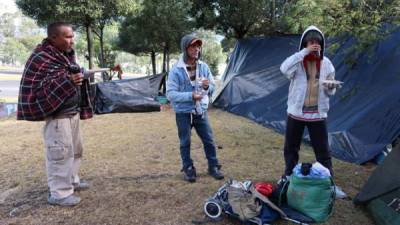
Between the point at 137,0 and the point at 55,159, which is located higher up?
the point at 137,0

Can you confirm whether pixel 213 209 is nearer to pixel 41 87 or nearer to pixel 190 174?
pixel 190 174

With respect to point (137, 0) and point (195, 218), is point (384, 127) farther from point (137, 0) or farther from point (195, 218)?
point (137, 0)

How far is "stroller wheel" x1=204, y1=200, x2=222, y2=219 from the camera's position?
10.1 ft

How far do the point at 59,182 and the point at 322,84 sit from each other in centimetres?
240

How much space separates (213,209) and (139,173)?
1.48 meters

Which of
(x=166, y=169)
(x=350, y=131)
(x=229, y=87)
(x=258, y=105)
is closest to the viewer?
(x=166, y=169)

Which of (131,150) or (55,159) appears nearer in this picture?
(55,159)

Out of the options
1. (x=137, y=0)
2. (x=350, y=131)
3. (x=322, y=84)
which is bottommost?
(x=350, y=131)

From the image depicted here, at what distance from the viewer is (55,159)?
10.7ft

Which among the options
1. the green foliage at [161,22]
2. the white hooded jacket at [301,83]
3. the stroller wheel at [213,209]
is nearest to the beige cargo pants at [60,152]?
the stroller wheel at [213,209]

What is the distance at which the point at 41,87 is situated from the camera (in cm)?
309

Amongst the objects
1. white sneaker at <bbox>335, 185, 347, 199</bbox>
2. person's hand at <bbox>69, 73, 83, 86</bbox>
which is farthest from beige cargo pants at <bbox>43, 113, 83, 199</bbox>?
white sneaker at <bbox>335, 185, 347, 199</bbox>

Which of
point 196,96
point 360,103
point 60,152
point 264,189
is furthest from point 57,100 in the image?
point 360,103

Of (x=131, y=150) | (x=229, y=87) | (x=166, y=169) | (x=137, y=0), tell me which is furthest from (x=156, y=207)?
(x=137, y=0)
